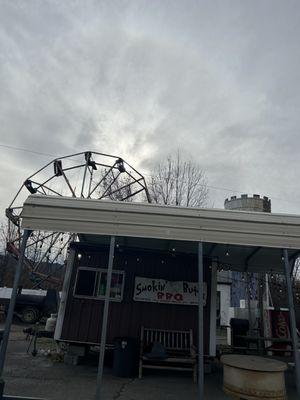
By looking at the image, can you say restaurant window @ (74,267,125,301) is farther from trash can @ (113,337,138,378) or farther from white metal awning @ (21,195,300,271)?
white metal awning @ (21,195,300,271)

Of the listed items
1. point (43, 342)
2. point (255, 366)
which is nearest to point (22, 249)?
point (255, 366)

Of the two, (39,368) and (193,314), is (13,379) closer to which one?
(39,368)

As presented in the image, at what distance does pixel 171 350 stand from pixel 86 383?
236 cm

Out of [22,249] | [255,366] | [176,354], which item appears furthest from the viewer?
[176,354]

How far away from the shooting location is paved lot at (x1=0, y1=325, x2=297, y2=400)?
5.92 m

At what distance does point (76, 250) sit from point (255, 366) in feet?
18.9

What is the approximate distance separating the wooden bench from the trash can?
7.5 inches

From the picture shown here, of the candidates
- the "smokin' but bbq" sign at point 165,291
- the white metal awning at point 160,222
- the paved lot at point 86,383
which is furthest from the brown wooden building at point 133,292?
the white metal awning at point 160,222

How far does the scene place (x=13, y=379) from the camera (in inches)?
259

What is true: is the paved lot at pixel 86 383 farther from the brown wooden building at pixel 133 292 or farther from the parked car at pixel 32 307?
the parked car at pixel 32 307

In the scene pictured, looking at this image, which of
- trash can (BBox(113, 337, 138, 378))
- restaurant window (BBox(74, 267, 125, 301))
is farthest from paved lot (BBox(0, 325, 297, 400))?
restaurant window (BBox(74, 267, 125, 301))

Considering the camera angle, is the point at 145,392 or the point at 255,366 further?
the point at 145,392

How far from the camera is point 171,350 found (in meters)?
8.21

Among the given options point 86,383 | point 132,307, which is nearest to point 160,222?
point 86,383
